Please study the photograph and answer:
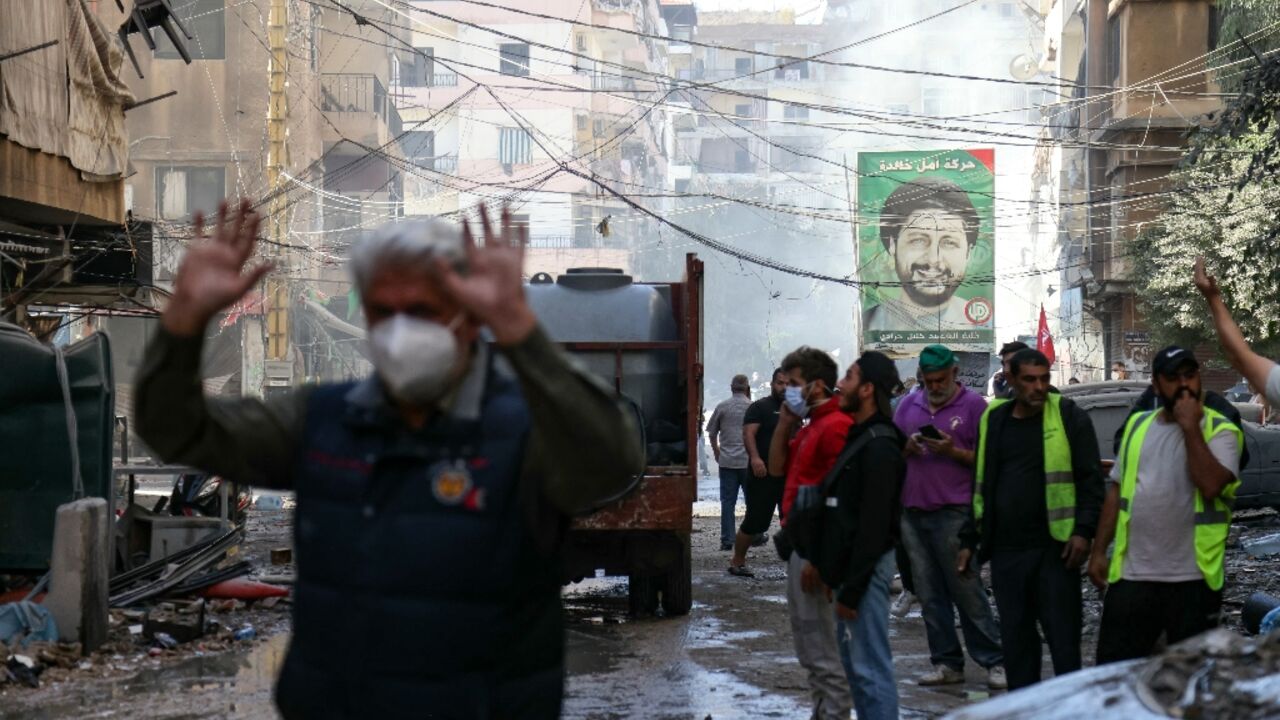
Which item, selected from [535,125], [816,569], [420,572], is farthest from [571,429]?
[535,125]

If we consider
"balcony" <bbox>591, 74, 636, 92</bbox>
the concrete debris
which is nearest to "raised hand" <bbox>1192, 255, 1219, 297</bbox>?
the concrete debris

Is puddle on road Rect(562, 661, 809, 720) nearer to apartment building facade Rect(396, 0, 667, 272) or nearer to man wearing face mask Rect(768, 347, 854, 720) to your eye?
man wearing face mask Rect(768, 347, 854, 720)

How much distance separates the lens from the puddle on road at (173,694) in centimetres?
871

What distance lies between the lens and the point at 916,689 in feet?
30.3

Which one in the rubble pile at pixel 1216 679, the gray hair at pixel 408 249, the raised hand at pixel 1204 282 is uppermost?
the raised hand at pixel 1204 282

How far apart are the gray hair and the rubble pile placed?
5.80ft

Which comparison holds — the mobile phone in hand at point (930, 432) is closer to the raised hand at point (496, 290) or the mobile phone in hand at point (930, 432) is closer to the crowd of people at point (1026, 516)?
the crowd of people at point (1026, 516)

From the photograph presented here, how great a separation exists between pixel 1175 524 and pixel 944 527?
2.56 metres

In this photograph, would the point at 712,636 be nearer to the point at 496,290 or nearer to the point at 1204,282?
the point at 1204,282

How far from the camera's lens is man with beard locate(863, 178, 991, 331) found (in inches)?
1554

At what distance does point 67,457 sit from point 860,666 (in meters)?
7.22

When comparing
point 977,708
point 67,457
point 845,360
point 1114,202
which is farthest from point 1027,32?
point 977,708

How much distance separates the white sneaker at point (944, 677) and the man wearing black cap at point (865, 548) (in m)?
2.17

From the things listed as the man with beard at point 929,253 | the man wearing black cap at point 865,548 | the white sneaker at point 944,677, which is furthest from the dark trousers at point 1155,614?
the man with beard at point 929,253
